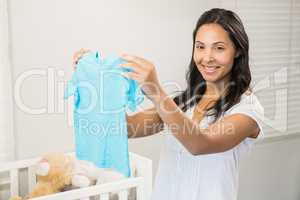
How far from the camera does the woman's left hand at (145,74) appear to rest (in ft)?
3.41

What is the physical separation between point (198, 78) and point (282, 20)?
120 cm

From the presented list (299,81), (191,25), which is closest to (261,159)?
(299,81)

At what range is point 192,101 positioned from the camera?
56.6 inches

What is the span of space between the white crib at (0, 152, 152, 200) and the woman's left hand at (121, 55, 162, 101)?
43 centimetres

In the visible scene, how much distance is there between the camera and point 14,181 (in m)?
1.62

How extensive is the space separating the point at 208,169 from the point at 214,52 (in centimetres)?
35

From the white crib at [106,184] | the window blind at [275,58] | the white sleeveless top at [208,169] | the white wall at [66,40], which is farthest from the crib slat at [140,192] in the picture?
the window blind at [275,58]

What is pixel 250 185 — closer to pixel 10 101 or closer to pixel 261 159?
pixel 261 159

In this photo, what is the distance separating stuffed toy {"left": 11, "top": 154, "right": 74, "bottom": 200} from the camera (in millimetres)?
1564

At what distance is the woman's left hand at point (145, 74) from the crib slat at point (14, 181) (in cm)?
78

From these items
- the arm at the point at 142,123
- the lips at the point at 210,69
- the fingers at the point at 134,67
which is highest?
the fingers at the point at 134,67

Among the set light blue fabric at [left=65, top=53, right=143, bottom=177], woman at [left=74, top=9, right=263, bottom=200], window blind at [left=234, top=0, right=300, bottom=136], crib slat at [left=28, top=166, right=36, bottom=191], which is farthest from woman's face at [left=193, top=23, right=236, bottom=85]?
window blind at [left=234, top=0, right=300, bottom=136]

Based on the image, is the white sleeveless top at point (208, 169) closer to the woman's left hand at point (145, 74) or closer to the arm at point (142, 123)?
the arm at point (142, 123)

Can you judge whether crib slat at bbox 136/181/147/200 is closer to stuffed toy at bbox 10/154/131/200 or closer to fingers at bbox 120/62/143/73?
stuffed toy at bbox 10/154/131/200
